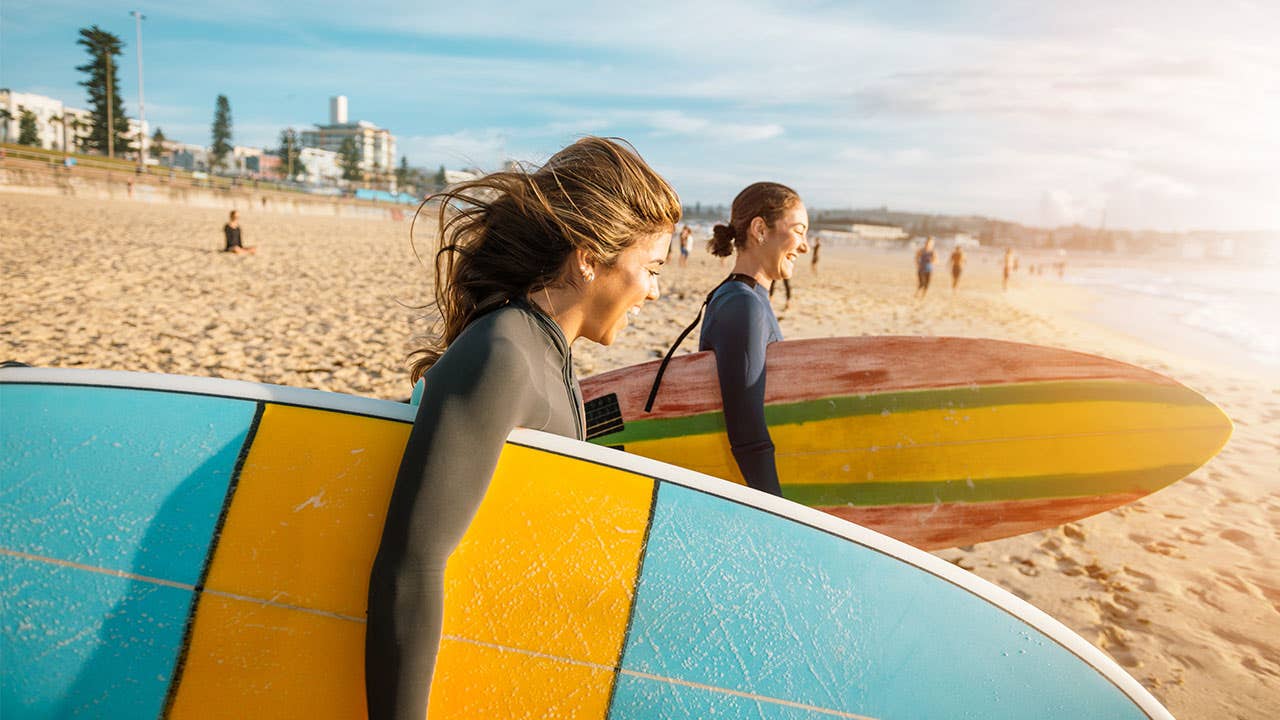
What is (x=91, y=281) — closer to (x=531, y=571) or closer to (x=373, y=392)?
(x=373, y=392)

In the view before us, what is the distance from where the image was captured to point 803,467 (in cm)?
305

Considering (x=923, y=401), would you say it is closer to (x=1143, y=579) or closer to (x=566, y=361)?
(x=1143, y=579)

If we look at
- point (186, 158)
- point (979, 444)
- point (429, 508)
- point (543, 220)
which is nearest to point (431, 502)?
point (429, 508)

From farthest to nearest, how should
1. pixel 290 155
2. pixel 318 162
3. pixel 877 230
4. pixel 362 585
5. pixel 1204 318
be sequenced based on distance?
pixel 877 230 < pixel 318 162 < pixel 290 155 < pixel 1204 318 < pixel 362 585

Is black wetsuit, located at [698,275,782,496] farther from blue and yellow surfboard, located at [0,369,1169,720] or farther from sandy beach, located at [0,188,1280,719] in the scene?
sandy beach, located at [0,188,1280,719]

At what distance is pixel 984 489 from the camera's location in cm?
319

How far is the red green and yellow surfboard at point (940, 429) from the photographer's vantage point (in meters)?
3.03

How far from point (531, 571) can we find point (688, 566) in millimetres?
276

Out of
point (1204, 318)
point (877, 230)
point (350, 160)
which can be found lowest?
point (1204, 318)

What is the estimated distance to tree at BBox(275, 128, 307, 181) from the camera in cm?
7256

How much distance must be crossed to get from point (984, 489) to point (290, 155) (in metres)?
78.6

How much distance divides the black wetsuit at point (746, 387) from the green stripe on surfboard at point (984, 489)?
3.34ft

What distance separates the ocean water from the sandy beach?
0.96 metres

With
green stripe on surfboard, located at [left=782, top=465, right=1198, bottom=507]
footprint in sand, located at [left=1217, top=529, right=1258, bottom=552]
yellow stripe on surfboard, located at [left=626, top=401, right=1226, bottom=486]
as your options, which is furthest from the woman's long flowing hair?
footprint in sand, located at [left=1217, top=529, right=1258, bottom=552]
